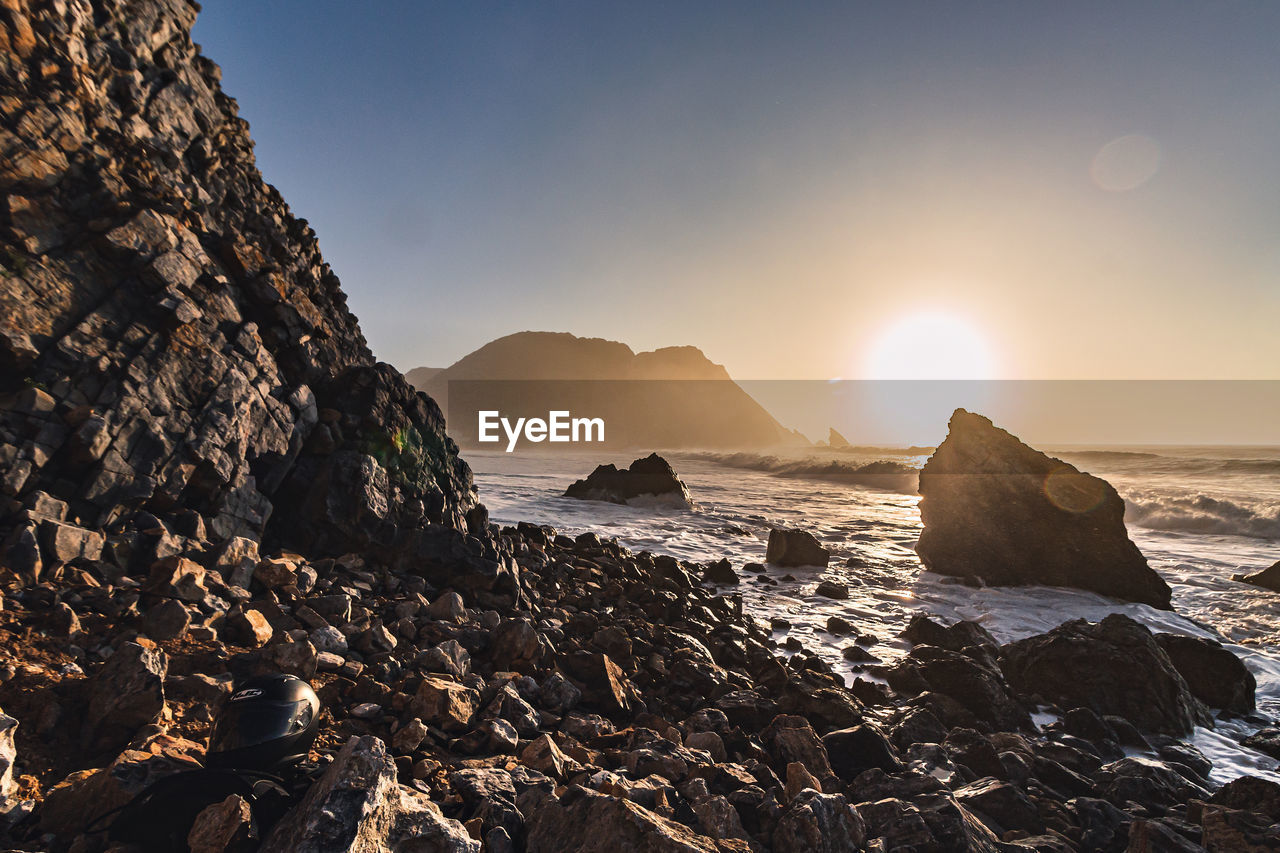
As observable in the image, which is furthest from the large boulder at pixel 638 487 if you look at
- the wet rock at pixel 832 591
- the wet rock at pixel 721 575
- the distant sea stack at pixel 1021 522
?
the wet rock at pixel 832 591

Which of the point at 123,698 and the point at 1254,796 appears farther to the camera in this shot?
the point at 1254,796

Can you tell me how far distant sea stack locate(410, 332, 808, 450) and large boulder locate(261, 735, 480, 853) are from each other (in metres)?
135

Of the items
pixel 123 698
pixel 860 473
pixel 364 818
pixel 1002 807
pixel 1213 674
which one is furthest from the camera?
pixel 860 473

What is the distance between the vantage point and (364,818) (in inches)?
101

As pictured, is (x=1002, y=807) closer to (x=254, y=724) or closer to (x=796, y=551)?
(x=254, y=724)

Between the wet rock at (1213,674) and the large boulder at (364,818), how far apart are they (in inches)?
393

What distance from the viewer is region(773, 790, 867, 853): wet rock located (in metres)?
3.40

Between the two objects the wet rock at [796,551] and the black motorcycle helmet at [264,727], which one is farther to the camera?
the wet rock at [796,551]

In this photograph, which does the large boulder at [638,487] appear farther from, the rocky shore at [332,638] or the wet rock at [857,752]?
the wet rock at [857,752]

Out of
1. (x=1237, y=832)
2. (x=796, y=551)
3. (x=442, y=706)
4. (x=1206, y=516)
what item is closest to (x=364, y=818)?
(x=442, y=706)

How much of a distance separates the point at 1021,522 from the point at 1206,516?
57.0 ft

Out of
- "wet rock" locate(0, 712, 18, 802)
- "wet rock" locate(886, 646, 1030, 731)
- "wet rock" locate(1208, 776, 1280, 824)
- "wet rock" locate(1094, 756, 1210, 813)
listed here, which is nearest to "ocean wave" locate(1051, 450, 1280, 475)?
"wet rock" locate(886, 646, 1030, 731)

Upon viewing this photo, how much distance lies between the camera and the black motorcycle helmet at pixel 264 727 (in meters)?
2.84

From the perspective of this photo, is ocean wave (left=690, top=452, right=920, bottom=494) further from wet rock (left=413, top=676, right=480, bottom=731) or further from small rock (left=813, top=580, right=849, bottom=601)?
wet rock (left=413, top=676, right=480, bottom=731)
